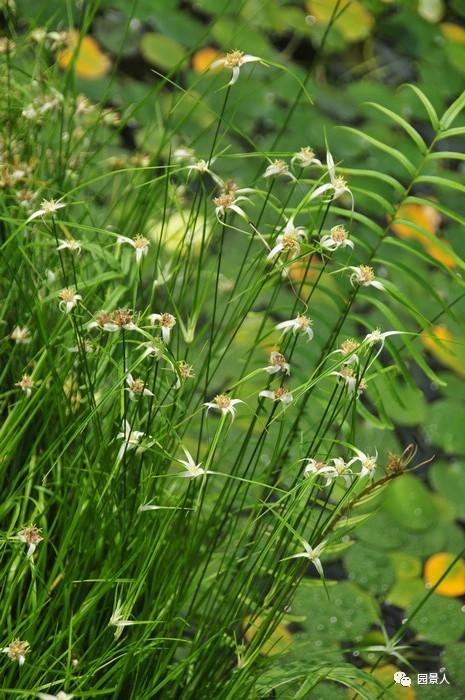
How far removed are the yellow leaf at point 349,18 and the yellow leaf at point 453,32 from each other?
0.57ft

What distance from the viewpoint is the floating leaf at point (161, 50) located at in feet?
7.96

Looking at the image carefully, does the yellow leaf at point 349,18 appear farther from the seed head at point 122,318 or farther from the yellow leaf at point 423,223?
the seed head at point 122,318

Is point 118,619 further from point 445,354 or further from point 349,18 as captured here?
point 349,18

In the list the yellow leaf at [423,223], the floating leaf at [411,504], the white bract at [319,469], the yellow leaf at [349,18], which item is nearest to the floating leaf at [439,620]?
the floating leaf at [411,504]

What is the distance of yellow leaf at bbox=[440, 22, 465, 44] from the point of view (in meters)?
2.61

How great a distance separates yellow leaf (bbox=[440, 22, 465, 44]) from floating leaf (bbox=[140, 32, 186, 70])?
2.09 ft

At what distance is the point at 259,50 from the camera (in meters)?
2.41

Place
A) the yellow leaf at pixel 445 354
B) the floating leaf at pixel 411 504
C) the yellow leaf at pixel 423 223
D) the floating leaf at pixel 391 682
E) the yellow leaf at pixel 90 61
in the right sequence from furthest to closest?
the yellow leaf at pixel 90 61 < the yellow leaf at pixel 423 223 < the yellow leaf at pixel 445 354 < the floating leaf at pixel 411 504 < the floating leaf at pixel 391 682

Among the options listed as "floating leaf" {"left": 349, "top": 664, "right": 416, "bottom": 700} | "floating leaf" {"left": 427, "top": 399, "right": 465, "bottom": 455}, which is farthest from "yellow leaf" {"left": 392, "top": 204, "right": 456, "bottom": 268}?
"floating leaf" {"left": 349, "top": 664, "right": 416, "bottom": 700}

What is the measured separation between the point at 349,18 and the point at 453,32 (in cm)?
26

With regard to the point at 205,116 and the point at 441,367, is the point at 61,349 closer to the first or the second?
the point at 441,367

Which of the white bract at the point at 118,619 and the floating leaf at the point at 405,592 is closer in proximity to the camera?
the white bract at the point at 118,619

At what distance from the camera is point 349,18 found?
8.50 ft

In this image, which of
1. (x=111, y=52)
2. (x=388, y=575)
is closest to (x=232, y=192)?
(x=388, y=575)
